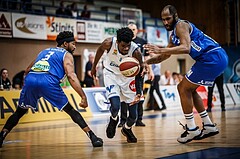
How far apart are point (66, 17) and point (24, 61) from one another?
299cm

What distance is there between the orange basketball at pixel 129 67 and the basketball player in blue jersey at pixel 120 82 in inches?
13.4

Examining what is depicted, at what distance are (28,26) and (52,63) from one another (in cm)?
1315

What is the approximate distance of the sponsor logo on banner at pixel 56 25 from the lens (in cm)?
2091

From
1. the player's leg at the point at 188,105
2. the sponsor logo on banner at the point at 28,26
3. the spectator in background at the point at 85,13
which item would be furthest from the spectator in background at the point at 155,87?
the player's leg at the point at 188,105

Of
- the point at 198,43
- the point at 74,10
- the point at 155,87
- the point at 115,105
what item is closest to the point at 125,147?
the point at 115,105

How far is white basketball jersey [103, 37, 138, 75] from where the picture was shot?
7961 mm

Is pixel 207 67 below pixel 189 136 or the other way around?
the other way around

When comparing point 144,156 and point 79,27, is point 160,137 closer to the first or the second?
point 144,156

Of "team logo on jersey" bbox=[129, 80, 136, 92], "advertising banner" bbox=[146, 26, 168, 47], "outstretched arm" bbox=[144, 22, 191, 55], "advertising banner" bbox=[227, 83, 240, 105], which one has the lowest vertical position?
"advertising banner" bbox=[227, 83, 240, 105]

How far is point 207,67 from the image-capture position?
7.22 m

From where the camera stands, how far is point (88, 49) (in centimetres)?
2280

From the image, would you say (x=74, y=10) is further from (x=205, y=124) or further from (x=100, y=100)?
(x=205, y=124)

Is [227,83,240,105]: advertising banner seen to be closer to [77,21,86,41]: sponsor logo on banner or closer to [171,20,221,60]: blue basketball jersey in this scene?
[77,21,86,41]: sponsor logo on banner

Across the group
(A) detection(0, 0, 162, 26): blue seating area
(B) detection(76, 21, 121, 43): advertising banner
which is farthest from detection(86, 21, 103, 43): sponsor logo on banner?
(A) detection(0, 0, 162, 26): blue seating area
